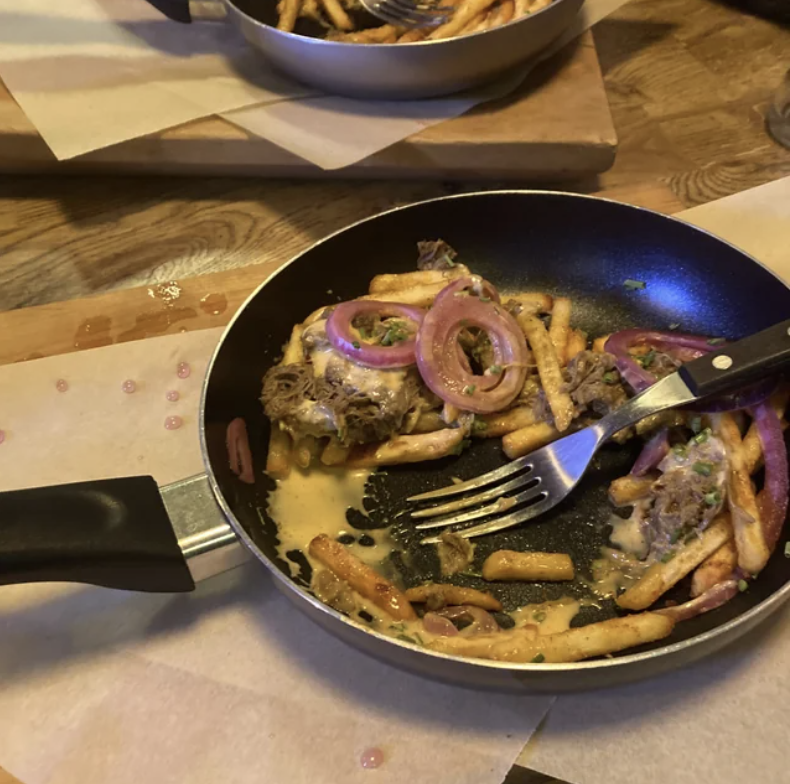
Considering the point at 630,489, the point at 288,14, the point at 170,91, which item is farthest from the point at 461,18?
the point at 630,489

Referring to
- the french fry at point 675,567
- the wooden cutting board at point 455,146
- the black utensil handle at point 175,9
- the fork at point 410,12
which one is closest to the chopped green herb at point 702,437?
the french fry at point 675,567

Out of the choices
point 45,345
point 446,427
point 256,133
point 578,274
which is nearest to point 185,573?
point 446,427

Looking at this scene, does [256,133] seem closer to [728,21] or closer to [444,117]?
[444,117]

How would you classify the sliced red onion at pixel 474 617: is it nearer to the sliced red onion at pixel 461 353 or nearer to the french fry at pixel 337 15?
the sliced red onion at pixel 461 353

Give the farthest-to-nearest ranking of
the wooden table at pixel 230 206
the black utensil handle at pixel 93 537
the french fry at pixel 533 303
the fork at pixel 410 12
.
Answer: the fork at pixel 410 12, the wooden table at pixel 230 206, the french fry at pixel 533 303, the black utensil handle at pixel 93 537

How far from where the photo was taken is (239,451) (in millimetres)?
1263

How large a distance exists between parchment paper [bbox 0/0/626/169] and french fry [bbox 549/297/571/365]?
0.62 meters

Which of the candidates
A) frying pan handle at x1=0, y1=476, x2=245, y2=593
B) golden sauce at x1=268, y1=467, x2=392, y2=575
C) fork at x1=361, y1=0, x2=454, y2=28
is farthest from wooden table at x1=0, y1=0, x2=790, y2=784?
frying pan handle at x1=0, y1=476, x2=245, y2=593

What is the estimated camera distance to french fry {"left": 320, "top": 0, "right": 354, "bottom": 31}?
75.2 inches

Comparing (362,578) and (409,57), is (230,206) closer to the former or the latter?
(409,57)

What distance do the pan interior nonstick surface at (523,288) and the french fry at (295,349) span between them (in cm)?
5

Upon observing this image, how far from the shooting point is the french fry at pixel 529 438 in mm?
1266

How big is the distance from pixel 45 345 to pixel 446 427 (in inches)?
32.5

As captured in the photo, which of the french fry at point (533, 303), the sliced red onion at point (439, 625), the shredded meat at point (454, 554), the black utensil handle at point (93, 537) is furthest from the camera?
the french fry at point (533, 303)
